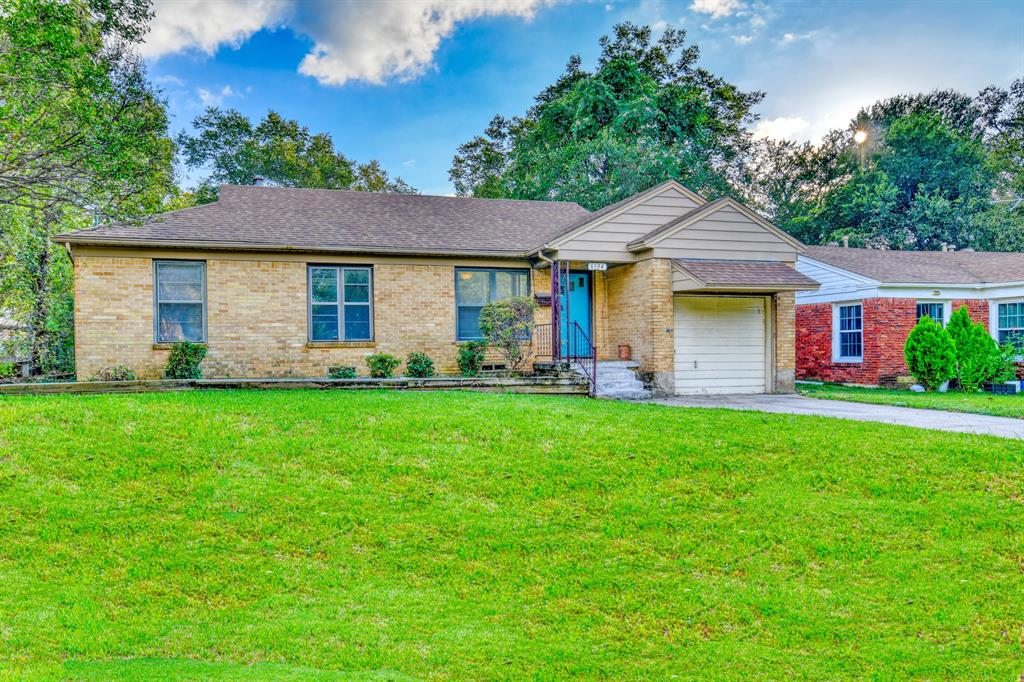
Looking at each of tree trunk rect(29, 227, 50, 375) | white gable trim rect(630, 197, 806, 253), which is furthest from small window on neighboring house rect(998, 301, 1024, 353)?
tree trunk rect(29, 227, 50, 375)

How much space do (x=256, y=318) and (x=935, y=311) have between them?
1813 centimetres

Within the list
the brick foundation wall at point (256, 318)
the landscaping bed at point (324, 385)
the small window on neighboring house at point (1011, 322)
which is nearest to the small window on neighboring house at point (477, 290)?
the brick foundation wall at point (256, 318)

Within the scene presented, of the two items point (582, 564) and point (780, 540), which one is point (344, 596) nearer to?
point (582, 564)

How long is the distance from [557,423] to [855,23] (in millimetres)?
17107

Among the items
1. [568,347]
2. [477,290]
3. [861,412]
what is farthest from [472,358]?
[861,412]

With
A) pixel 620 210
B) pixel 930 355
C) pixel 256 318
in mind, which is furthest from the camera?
pixel 930 355

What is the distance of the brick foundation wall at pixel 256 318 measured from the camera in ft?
40.3

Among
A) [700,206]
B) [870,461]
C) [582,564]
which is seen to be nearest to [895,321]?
[700,206]

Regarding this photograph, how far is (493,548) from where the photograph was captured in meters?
5.07

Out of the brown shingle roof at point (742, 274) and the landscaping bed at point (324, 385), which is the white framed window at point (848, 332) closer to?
the brown shingle roof at point (742, 274)

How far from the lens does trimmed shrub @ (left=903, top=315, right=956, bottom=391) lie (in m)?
15.3

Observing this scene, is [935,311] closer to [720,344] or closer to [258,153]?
[720,344]

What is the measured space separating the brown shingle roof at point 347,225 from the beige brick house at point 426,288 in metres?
0.06

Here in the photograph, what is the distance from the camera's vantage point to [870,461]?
688 cm
